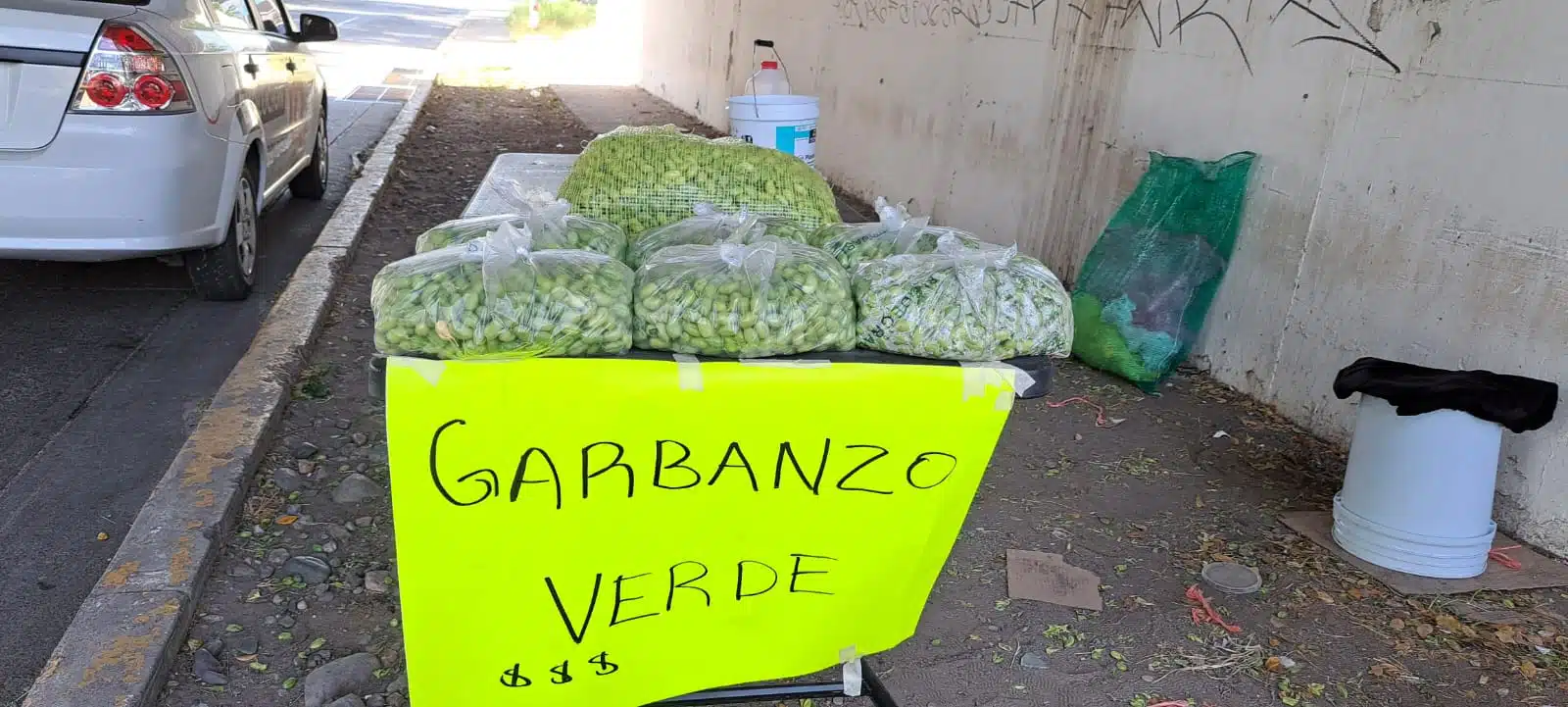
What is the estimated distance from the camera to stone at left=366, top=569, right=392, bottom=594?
2.86 m

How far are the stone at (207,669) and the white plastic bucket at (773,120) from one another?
127 inches

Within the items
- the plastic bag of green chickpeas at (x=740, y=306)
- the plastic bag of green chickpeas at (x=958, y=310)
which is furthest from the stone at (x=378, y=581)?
the plastic bag of green chickpeas at (x=958, y=310)

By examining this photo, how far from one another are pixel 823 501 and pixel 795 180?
1030 mm

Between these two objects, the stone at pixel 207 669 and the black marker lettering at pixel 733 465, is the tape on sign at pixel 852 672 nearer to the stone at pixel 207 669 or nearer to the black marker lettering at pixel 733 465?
the black marker lettering at pixel 733 465

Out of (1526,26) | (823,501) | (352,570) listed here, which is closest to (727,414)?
(823,501)

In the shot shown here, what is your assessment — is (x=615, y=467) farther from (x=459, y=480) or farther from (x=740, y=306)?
(x=740, y=306)

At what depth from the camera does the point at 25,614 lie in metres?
2.62

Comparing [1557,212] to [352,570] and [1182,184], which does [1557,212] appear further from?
[352,570]

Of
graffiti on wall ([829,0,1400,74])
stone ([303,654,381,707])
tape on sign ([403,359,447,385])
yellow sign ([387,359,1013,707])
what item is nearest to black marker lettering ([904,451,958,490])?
yellow sign ([387,359,1013,707])

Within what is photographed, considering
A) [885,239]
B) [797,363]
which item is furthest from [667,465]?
[885,239]

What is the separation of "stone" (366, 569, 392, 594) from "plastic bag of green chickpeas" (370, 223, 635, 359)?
1287mm

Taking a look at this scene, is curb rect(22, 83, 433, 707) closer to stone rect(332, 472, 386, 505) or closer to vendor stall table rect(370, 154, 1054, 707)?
stone rect(332, 472, 386, 505)

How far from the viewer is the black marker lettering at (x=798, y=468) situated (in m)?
2.00

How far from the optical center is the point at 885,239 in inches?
91.4
